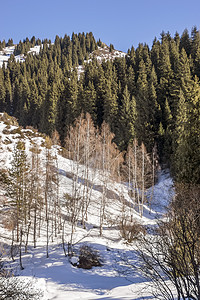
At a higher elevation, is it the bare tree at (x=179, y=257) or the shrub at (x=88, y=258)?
the bare tree at (x=179, y=257)

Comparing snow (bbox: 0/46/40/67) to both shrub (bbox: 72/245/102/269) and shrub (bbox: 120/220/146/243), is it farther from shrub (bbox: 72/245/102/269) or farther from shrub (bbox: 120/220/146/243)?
shrub (bbox: 72/245/102/269)

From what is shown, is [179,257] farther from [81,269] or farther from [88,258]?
[88,258]

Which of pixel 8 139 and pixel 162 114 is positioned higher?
pixel 162 114

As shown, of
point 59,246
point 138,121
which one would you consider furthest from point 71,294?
point 138,121

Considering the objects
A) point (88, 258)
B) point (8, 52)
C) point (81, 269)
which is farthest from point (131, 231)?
point (8, 52)

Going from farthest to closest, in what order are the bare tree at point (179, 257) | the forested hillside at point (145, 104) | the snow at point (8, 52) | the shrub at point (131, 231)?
the snow at point (8, 52) < the shrub at point (131, 231) < the forested hillside at point (145, 104) < the bare tree at point (179, 257)

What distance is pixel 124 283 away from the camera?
38.3ft

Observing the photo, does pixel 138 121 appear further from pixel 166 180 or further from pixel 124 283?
pixel 124 283

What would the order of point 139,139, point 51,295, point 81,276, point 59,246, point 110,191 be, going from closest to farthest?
1. point 51,295
2. point 81,276
3. point 59,246
4. point 110,191
5. point 139,139

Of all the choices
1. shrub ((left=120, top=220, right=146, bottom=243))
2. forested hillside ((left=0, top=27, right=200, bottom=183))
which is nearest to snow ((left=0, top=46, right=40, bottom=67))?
forested hillside ((left=0, top=27, right=200, bottom=183))

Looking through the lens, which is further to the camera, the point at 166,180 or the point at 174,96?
the point at 174,96

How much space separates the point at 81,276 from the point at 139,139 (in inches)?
892

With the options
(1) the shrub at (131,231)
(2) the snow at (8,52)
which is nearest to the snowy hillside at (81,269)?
(1) the shrub at (131,231)

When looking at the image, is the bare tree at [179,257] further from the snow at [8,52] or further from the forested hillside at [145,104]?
the snow at [8,52]
